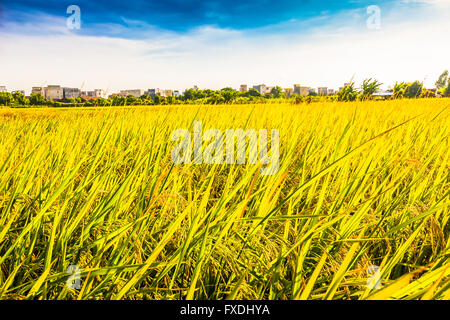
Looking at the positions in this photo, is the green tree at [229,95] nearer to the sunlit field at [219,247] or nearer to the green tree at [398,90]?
the green tree at [398,90]

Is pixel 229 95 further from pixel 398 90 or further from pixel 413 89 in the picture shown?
pixel 413 89

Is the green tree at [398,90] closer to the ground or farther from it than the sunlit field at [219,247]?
farther from it

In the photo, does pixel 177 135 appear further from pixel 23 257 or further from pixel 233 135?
pixel 23 257

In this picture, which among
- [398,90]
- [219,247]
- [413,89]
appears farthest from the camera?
[413,89]

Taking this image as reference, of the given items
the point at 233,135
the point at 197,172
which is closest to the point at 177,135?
the point at 233,135

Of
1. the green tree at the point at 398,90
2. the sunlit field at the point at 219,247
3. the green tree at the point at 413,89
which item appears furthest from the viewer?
the green tree at the point at 413,89

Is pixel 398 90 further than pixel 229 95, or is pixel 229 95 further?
pixel 229 95

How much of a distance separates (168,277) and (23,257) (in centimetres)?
64

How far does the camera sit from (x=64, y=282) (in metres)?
0.88

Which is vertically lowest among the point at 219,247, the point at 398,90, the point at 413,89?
the point at 219,247

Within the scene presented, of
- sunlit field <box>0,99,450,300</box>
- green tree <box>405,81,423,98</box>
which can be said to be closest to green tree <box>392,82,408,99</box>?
green tree <box>405,81,423,98</box>

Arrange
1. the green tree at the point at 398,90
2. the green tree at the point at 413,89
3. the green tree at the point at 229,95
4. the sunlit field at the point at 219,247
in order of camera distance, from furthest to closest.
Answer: the green tree at the point at 413,89 < the green tree at the point at 229,95 < the green tree at the point at 398,90 < the sunlit field at the point at 219,247

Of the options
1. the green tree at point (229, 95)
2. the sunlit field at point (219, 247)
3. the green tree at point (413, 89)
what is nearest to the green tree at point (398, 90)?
the green tree at point (413, 89)

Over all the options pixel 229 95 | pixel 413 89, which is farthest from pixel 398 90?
pixel 413 89
